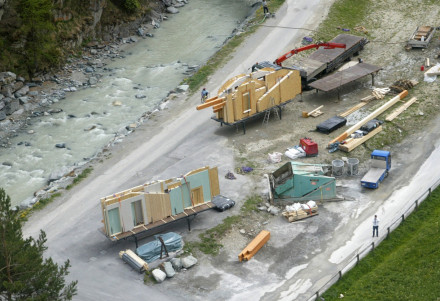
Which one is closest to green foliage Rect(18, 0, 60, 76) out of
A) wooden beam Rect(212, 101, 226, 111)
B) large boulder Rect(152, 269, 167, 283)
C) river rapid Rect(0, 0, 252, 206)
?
river rapid Rect(0, 0, 252, 206)

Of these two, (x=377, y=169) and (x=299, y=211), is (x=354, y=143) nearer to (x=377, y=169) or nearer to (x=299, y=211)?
(x=377, y=169)

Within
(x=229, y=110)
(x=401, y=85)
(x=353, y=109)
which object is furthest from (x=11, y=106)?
(x=401, y=85)

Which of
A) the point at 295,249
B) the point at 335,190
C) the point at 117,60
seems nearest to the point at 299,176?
the point at 335,190

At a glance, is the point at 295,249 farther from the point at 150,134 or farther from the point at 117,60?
the point at 117,60

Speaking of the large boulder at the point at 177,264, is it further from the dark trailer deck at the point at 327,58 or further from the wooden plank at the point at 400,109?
the dark trailer deck at the point at 327,58

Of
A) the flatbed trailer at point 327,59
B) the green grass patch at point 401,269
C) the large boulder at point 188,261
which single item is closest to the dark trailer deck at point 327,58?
the flatbed trailer at point 327,59
